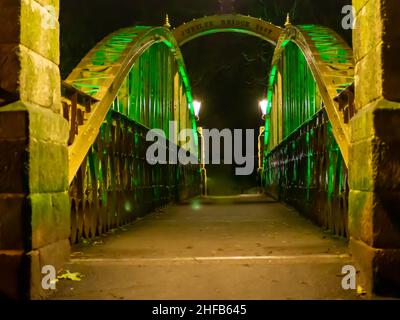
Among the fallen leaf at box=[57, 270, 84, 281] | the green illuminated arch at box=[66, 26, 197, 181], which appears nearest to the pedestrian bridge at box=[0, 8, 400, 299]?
the green illuminated arch at box=[66, 26, 197, 181]

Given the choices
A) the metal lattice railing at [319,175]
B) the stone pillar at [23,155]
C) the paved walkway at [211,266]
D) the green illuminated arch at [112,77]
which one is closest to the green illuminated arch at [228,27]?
the green illuminated arch at [112,77]

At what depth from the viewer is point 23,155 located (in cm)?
414

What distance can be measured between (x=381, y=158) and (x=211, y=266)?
2214 mm

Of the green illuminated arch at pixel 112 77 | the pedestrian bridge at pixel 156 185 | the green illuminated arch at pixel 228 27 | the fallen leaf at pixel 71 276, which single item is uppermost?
the green illuminated arch at pixel 228 27

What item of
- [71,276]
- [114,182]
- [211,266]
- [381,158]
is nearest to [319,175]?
[114,182]

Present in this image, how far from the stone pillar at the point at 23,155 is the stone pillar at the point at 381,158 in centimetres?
300

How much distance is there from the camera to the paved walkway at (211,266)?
442 cm

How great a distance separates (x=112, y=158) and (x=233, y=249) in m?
3.36

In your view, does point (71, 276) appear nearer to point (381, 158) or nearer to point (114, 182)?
point (381, 158)

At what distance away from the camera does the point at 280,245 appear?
667 centimetres

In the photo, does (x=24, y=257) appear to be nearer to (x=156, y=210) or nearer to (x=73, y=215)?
(x=73, y=215)

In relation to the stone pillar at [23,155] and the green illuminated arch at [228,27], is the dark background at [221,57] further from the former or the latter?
the stone pillar at [23,155]

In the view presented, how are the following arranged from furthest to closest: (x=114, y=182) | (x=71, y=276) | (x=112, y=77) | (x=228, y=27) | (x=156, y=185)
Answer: (x=228, y=27), (x=156, y=185), (x=114, y=182), (x=112, y=77), (x=71, y=276)

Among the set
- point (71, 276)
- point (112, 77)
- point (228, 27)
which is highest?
point (228, 27)
